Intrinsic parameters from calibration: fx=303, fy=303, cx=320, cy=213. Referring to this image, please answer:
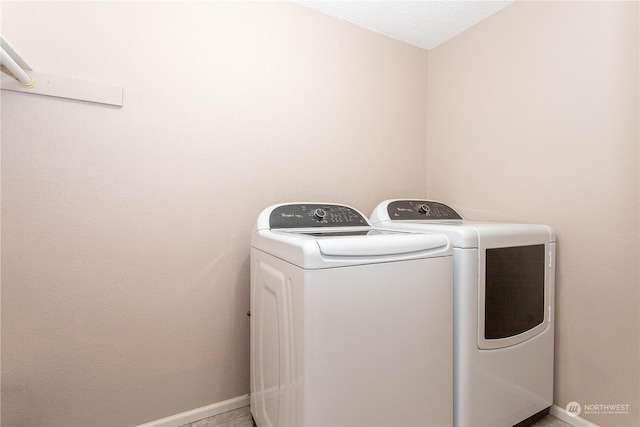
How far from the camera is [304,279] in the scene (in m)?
0.88

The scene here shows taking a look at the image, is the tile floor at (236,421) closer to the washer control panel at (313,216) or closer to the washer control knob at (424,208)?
the washer control panel at (313,216)

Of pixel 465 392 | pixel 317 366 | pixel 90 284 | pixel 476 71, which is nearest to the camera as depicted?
pixel 317 366

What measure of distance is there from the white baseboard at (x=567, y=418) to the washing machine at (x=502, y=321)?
6 cm

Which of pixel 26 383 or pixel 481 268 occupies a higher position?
pixel 481 268

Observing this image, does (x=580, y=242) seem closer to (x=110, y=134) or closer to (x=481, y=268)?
(x=481, y=268)

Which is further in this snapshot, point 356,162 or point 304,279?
point 356,162

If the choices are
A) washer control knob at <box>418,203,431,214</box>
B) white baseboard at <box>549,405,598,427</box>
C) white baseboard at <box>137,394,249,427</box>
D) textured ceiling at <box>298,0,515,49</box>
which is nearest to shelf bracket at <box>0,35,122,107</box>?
textured ceiling at <box>298,0,515,49</box>

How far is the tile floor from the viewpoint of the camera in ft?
4.64

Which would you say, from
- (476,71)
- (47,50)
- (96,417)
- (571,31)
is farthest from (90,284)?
(571,31)

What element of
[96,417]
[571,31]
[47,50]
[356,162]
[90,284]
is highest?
[571,31]

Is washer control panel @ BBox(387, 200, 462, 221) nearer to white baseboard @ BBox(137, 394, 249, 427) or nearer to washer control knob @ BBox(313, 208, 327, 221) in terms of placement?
washer control knob @ BBox(313, 208, 327, 221)

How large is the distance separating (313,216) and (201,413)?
1091 mm

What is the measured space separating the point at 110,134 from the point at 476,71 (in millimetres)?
2011

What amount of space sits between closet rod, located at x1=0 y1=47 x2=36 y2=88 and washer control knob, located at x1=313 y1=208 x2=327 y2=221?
4.04 ft
